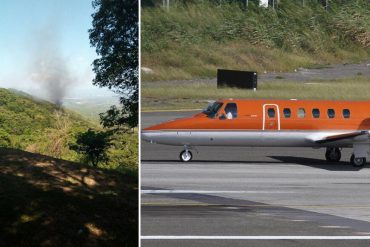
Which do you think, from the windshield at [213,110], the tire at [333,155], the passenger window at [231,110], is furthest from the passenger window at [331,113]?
the windshield at [213,110]

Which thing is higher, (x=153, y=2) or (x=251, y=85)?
(x=153, y=2)

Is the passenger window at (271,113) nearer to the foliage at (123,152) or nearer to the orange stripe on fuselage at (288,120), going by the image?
the orange stripe on fuselage at (288,120)

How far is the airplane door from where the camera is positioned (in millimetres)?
31969

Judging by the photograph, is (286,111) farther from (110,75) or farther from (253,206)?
(110,75)

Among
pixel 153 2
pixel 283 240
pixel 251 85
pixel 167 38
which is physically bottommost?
pixel 283 240

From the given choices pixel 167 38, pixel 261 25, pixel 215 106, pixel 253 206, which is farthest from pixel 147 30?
pixel 253 206

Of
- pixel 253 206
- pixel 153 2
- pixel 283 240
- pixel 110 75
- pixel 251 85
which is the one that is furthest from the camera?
pixel 153 2

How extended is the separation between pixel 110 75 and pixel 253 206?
9.43m

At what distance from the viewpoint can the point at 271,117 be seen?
32.0 metres

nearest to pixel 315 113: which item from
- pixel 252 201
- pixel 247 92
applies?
pixel 252 201

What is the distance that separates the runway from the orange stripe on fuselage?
1.56m

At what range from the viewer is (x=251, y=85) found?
71.2m

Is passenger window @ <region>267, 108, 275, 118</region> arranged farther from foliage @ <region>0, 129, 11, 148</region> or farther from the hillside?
foliage @ <region>0, 129, 11, 148</region>

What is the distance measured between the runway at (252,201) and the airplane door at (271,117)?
1.60m
